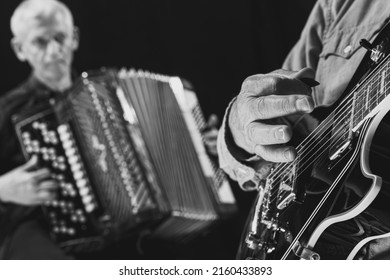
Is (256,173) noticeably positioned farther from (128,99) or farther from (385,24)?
(128,99)

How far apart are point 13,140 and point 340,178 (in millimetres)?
910

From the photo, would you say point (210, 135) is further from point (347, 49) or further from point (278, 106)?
point (278, 106)

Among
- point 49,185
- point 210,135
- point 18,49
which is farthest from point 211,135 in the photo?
point 18,49

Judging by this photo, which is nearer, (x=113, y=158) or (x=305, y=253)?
(x=305, y=253)

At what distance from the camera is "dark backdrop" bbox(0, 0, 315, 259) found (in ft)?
4.83

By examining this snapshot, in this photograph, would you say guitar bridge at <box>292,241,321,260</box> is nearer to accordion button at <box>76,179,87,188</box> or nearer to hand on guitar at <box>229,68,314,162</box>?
hand on guitar at <box>229,68,314,162</box>

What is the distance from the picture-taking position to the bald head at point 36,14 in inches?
56.6

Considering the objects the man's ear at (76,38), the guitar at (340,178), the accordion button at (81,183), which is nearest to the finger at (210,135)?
the accordion button at (81,183)

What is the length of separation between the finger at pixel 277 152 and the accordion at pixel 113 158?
1.84 ft

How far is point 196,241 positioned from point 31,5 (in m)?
0.69

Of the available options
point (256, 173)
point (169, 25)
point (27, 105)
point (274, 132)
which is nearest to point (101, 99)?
point (27, 105)

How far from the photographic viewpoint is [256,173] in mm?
814

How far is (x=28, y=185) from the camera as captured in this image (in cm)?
129
